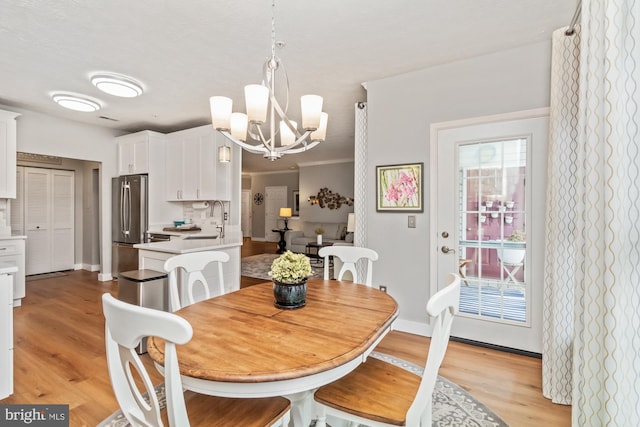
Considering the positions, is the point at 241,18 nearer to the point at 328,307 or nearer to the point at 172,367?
the point at 328,307

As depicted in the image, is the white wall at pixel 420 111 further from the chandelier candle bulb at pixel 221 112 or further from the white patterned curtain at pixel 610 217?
the chandelier candle bulb at pixel 221 112

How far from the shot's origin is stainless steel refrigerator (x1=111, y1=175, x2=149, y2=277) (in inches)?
201

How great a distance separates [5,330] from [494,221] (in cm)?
375

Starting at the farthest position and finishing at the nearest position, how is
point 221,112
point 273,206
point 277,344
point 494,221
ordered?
point 273,206 < point 494,221 < point 221,112 < point 277,344

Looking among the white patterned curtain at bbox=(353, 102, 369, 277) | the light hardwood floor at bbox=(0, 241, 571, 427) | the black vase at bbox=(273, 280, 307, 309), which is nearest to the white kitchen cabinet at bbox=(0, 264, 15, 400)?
the light hardwood floor at bbox=(0, 241, 571, 427)

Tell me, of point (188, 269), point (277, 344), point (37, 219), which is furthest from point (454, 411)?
point (37, 219)

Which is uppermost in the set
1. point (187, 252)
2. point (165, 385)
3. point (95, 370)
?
point (187, 252)

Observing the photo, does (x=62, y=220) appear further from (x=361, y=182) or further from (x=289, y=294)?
(x=289, y=294)

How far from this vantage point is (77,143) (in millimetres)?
5066

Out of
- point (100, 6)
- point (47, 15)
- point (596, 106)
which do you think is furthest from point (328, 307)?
point (47, 15)

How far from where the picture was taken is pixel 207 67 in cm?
306

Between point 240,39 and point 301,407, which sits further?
point 240,39

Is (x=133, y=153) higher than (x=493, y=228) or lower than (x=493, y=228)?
higher

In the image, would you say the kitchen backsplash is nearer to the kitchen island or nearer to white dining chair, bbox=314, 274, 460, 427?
the kitchen island
